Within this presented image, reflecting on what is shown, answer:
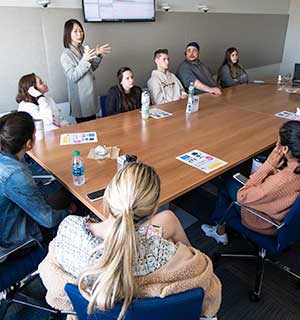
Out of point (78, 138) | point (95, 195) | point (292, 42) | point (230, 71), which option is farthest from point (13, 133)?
point (292, 42)

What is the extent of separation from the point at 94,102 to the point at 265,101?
6.29ft

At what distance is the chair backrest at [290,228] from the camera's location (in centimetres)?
140

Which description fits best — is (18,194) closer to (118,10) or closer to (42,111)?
(42,111)

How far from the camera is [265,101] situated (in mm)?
3299

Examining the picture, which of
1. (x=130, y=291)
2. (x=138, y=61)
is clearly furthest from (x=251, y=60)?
(x=130, y=291)

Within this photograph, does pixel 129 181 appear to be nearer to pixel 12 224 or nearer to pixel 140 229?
pixel 140 229

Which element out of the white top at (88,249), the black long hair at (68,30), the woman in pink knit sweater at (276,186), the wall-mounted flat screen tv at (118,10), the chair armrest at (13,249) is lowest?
the chair armrest at (13,249)

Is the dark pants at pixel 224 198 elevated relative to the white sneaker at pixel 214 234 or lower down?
elevated

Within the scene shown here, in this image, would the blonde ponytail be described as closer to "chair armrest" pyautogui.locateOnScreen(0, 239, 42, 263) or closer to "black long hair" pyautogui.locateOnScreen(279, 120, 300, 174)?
"chair armrest" pyautogui.locateOnScreen(0, 239, 42, 263)

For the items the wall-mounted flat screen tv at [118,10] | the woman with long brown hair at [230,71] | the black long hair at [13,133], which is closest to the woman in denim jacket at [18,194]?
the black long hair at [13,133]

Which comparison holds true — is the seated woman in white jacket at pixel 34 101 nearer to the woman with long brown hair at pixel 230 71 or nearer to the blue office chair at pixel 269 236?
the blue office chair at pixel 269 236

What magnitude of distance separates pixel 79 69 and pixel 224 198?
6.16 ft

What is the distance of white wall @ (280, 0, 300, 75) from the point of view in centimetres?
634

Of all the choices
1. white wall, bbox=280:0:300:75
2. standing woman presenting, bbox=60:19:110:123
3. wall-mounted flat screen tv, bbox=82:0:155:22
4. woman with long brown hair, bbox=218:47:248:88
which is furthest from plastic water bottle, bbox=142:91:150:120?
white wall, bbox=280:0:300:75
